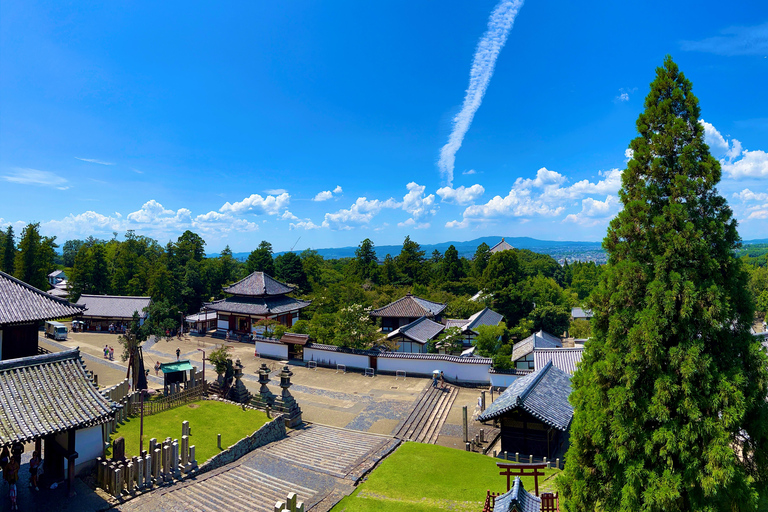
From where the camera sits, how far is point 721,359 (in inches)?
267

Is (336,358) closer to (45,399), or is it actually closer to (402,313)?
(402,313)

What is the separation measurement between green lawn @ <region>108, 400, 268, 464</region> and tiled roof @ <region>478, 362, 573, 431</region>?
10.2 metres

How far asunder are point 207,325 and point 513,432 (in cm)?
3625

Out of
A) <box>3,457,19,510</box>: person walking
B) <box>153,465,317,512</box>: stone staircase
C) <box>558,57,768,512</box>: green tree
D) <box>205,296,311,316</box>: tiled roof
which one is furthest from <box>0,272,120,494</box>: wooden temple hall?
<box>205,296,311,316</box>: tiled roof

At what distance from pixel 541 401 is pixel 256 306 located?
30473 mm

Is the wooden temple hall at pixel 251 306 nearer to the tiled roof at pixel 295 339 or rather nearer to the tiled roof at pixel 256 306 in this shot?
the tiled roof at pixel 256 306

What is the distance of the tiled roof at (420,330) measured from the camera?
3123cm

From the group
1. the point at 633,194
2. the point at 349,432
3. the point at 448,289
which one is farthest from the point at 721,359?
the point at 448,289

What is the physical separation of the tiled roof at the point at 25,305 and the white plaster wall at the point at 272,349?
1666 centimetres

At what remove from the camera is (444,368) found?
2617cm

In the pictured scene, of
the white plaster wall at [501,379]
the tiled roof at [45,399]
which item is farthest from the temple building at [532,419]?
the tiled roof at [45,399]

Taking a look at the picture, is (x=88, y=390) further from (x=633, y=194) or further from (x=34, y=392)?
(x=633, y=194)

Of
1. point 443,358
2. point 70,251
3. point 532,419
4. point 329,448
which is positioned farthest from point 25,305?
point 70,251

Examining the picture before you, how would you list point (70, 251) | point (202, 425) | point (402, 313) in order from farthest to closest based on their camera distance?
point (70, 251), point (402, 313), point (202, 425)
